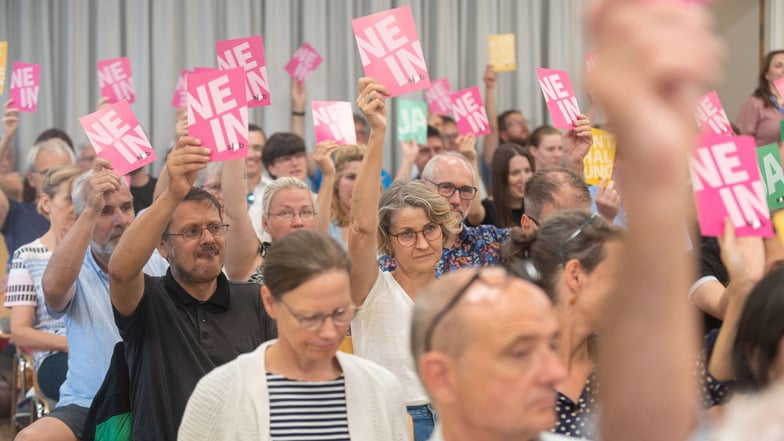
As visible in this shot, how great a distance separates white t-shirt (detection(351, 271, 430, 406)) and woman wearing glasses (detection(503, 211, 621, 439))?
761mm

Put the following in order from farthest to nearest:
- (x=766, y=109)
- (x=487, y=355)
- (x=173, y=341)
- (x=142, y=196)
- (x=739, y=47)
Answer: (x=739, y=47)
(x=766, y=109)
(x=142, y=196)
(x=173, y=341)
(x=487, y=355)

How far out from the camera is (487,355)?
1.53 metres

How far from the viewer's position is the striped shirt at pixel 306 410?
2.29 m

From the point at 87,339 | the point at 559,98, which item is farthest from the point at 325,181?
the point at 87,339

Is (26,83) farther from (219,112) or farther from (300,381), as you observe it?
(300,381)

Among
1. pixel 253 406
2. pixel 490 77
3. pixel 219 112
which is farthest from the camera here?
pixel 490 77

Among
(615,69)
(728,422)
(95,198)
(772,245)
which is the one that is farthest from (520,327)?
(95,198)

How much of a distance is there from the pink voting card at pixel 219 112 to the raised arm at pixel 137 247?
39cm

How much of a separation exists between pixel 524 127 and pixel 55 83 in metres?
3.86

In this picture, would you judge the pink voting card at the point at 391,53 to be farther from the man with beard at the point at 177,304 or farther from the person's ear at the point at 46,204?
the person's ear at the point at 46,204

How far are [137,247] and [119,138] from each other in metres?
1.04

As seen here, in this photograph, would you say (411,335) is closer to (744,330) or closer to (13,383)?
(744,330)

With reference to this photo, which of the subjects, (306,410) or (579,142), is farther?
(579,142)

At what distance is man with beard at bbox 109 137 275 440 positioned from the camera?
2840mm
